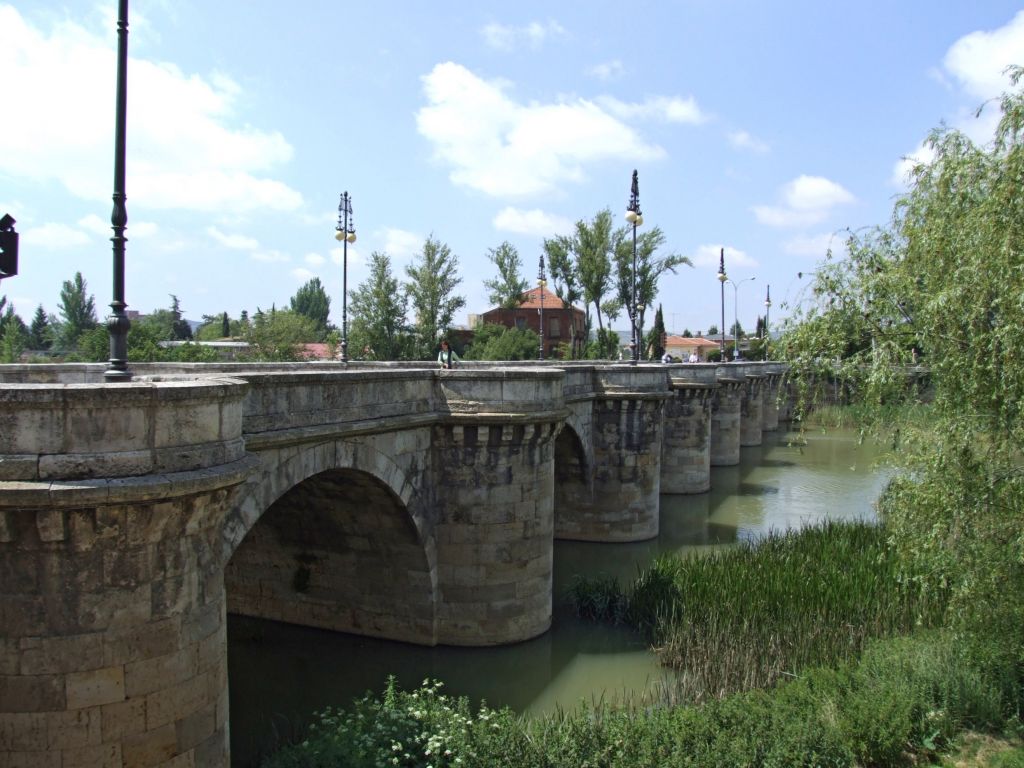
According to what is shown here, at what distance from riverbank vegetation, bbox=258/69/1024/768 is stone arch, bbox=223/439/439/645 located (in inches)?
124

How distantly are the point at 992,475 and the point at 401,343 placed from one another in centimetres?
4107

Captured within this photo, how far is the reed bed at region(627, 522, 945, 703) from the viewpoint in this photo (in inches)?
471

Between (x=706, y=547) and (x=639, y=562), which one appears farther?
(x=706, y=547)

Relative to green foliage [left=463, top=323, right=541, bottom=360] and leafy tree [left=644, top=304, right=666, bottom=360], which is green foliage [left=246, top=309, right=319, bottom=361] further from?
leafy tree [left=644, top=304, right=666, bottom=360]

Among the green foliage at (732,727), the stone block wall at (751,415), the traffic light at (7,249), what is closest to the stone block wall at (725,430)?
the stone block wall at (751,415)

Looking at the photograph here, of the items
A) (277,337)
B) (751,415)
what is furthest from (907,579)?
(277,337)

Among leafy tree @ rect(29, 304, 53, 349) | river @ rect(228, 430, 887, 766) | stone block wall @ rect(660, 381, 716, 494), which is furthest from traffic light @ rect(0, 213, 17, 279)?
leafy tree @ rect(29, 304, 53, 349)

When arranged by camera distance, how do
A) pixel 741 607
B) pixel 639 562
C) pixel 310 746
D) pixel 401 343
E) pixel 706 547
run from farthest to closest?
pixel 401 343
pixel 706 547
pixel 639 562
pixel 741 607
pixel 310 746

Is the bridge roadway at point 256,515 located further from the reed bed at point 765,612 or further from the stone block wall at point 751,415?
the stone block wall at point 751,415

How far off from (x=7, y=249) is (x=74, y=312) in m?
74.4

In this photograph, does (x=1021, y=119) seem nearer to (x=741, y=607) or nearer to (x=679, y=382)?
(x=741, y=607)

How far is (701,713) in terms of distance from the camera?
9.78m

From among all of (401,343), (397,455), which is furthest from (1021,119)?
(401,343)

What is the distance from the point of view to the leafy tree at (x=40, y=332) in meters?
83.3
